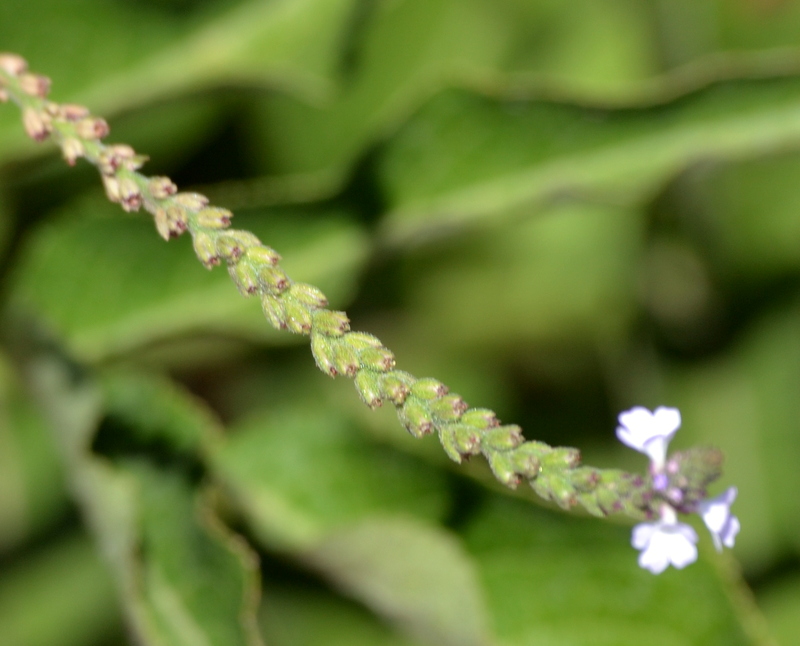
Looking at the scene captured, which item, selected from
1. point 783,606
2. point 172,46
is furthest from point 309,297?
point 783,606

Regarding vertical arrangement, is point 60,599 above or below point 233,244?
above

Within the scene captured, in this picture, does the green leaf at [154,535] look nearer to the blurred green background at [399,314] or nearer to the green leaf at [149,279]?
the blurred green background at [399,314]

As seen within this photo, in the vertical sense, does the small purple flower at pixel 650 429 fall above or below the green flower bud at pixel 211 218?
below

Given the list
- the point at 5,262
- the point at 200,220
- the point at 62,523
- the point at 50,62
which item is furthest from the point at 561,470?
the point at 62,523

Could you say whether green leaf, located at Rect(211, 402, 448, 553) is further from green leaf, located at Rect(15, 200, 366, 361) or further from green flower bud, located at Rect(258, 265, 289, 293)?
green flower bud, located at Rect(258, 265, 289, 293)

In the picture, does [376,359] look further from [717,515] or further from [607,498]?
[717,515]

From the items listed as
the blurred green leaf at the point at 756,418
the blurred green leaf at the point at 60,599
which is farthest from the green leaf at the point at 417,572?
the blurred green leaf at the point at 756,418
